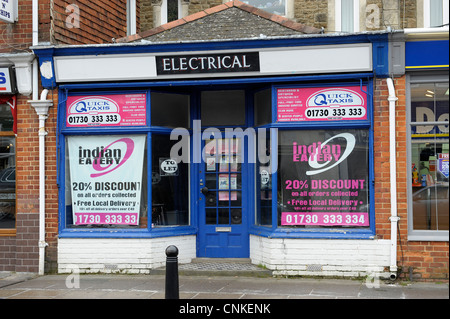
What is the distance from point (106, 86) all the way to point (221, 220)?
3.10 m

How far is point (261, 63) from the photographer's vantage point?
9258 millimetres

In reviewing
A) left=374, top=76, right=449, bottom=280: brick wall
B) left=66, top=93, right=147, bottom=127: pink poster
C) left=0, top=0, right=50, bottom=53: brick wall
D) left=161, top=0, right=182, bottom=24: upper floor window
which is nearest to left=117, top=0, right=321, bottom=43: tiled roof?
left=66, top=93, right=147, bottom=127: pink poster

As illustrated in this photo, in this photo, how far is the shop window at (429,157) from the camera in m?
8.96

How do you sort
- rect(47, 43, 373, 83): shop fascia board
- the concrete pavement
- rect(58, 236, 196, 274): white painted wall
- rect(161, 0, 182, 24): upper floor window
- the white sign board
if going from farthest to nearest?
rect(161, 0, 182, 24): upper floor window → rect(58, 236, 196, 274): white painted wall → the white sign board → rect(47, 43, 373, 83): shop fascia board → the concrete pavement

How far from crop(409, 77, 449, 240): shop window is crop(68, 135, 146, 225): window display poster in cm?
453

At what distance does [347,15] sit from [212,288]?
7.43 metres

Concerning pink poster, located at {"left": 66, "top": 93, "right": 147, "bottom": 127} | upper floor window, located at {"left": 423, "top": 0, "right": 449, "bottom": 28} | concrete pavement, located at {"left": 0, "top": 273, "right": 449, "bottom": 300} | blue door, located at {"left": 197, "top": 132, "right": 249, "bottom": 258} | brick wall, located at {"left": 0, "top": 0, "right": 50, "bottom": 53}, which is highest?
upper floor window, located at {"left": 423, "top": 0, "right": 449, "bottom": 28}

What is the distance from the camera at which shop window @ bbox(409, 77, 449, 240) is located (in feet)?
29.4

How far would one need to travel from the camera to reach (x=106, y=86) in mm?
9727

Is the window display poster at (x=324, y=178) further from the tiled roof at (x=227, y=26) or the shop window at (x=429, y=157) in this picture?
the tiled roof at (x=227, y=26)

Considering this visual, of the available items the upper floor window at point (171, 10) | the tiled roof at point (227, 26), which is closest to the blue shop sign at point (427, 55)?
the tiled roof at point (227, 26)

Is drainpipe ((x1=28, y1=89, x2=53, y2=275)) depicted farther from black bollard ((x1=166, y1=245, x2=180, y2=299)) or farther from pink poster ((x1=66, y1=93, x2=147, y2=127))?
black bollard ((x1=166, y1=245, x2=180, y2=299))

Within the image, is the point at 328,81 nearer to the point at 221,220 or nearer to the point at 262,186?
the point at 262,186

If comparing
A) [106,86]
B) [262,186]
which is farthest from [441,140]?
[106,86]
